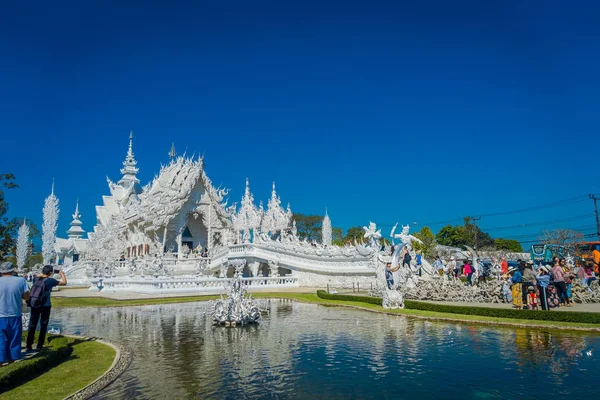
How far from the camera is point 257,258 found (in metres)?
33.2

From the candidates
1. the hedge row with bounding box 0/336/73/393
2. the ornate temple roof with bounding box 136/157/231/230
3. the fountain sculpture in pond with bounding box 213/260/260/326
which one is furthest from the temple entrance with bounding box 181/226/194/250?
the hedge row with bounding box 0/336/73/393

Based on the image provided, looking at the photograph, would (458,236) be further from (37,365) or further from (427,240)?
(37,365)

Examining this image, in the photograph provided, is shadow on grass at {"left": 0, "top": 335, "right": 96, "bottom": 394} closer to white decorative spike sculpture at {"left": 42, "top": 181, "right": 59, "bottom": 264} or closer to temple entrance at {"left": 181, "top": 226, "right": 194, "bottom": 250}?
temple entrance at {"left": 181, "top": 226, "right": 194, "bottom": 250}

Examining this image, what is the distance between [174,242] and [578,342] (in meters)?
37.4

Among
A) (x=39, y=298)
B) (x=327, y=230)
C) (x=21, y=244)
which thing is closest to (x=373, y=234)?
(x=39, y=298)

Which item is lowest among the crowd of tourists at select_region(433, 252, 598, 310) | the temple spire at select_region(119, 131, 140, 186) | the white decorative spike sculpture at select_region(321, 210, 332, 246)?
the crowd of tourists at select_region(433, 252, 598, 310)

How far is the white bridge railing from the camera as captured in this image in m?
24.8

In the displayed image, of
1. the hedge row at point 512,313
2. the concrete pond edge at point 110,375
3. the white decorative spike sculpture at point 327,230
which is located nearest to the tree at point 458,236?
the white decorative spike sculpture at point 327,230

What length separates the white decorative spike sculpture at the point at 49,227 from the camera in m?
54.1

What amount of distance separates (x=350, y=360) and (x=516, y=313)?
23.6 feet

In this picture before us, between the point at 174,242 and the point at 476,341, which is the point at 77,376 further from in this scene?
A: the point at 174,242

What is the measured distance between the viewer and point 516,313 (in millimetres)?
13344

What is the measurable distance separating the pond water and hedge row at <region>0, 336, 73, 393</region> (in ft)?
4.80

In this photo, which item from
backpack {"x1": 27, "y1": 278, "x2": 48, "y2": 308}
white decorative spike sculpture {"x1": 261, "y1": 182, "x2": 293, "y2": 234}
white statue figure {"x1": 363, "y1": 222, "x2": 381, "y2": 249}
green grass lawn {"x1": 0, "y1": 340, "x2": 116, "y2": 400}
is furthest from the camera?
white decorative spike sculpture {"x1": 261, "y1": 182, "x2": 293, "y2": 234}
